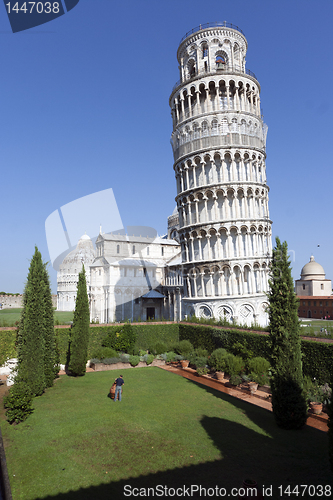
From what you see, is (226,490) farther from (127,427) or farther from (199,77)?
(199,77)

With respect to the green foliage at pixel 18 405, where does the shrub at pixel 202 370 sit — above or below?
below

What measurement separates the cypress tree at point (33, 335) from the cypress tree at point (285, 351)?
11881mm

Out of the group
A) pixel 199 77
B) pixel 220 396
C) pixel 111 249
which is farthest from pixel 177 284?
pixel 220 396

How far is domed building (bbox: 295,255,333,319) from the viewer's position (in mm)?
71188

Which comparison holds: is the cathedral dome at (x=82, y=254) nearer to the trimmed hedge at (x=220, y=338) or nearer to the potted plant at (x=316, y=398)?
the trimmed hedge at (x=220, y=338)

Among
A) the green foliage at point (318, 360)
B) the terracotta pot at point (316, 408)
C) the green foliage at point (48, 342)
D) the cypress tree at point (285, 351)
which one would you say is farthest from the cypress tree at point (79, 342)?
the terracotta pot at point (316, 408)

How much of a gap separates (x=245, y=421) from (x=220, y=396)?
3.55 m

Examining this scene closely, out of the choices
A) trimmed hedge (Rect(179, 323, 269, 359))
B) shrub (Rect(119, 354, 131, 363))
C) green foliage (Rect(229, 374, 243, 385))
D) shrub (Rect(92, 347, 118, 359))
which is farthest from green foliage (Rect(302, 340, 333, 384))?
shrub (Rect(92, 347, 118, 359))

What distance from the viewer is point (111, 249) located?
195ft

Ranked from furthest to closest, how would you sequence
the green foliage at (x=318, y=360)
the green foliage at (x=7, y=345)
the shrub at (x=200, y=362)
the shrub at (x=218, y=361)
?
the green foliage at (x=7, y=345) < the shrub at (x=200, y=362) < the shrub at (x=218, y=361) < the green foliage at (x=318, y=360)

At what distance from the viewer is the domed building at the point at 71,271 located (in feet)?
310

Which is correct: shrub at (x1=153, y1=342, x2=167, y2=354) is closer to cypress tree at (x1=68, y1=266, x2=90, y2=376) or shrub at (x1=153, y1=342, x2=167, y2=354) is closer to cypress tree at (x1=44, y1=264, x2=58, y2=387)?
cypress tree at (x1=68, y1=266, x2=90, y2=376)

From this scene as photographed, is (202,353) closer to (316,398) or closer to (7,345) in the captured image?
(316,398)

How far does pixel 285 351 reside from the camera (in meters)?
12.6
